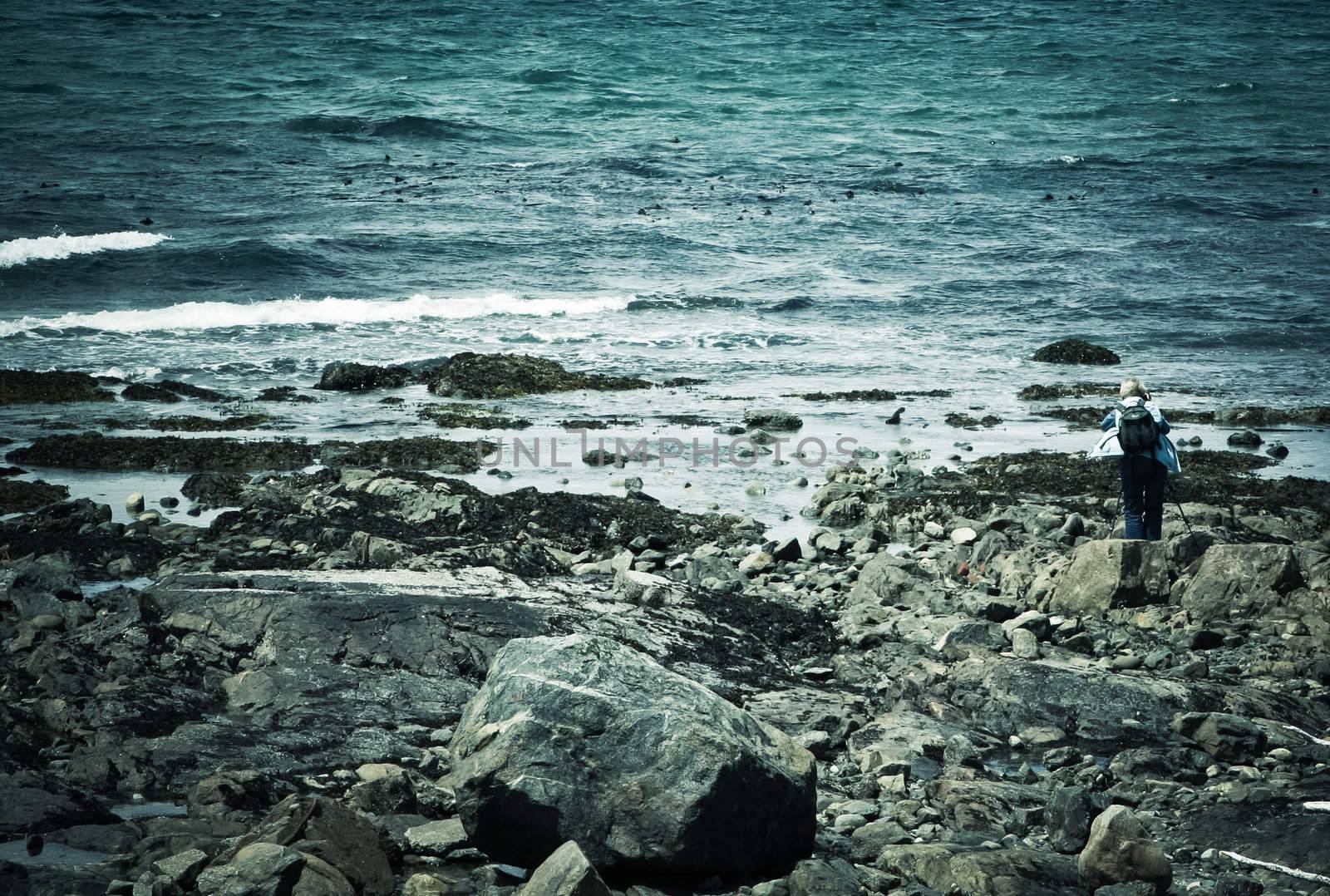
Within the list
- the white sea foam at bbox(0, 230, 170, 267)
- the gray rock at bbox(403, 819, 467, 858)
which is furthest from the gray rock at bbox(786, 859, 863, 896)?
the white sea foam at bbox(0, 230, 170, 267)

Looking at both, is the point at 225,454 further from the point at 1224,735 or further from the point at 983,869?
the point at 1224,735

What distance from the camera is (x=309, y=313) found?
88.8 feet

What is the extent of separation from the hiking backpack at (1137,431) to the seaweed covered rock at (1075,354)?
501 inches

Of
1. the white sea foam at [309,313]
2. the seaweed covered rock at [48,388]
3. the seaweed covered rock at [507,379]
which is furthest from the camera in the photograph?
the white sea foam at [309,313]

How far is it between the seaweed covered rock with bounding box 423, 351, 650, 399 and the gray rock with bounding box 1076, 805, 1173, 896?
14.8 metres

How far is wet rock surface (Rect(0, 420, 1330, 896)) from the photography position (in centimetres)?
602

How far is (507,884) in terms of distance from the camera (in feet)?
19.7

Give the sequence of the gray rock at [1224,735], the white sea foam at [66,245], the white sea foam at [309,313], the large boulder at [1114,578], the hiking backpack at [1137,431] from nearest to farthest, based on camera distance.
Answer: the gray rock at [1224,735] < the large boulder at [1114,578] < the hiking backpack at [1137,431] < the white sea foam at [309,313] < the white sea foam at [66,245]

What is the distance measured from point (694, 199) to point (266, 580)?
29670 millimetres

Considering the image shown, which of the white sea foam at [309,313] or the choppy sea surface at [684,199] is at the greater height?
the choppy sea surface at [684,199]

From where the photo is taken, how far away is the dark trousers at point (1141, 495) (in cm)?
1088

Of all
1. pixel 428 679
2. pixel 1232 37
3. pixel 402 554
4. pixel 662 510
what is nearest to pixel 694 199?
pixel 662 510

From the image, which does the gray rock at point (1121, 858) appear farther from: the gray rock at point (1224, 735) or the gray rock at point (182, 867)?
the gray rock at point (182, 867)

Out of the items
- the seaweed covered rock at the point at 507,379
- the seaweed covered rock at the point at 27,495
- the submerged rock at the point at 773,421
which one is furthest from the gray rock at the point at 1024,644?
the seaweed covered rock at the point at 507,379
